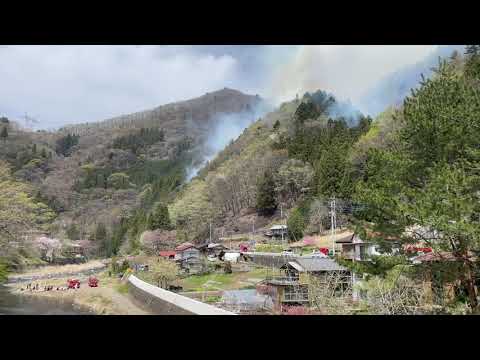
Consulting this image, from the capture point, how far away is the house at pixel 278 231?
75.2 feet

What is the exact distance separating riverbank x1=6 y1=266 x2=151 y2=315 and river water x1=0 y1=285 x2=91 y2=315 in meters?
0.33

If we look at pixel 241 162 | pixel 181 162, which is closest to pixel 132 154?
pixel 181 162

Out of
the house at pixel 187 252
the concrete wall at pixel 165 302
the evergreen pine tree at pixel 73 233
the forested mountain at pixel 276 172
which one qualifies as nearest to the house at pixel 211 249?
the house at pixel 187 252

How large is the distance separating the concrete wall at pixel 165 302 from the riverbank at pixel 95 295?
339mm

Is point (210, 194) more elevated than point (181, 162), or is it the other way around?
point (181, 162)

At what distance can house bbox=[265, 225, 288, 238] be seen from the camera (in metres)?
22.9

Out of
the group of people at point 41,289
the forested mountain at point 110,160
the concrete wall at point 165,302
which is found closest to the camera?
the concrete wall at point 165,302

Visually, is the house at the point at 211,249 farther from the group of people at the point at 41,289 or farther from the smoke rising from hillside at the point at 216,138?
the smoke rising from hillside at the point at 216,138

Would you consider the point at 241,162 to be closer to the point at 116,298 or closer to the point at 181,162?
the point at 116,298

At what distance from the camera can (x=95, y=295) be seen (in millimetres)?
17344

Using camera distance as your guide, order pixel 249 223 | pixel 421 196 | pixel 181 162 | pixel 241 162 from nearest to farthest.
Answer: pixel 421 196 → pixel 249 223 → pixel 241 162 → pixel 181 162
